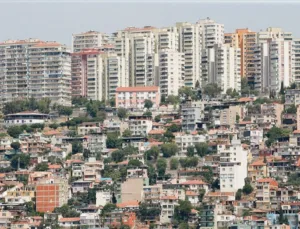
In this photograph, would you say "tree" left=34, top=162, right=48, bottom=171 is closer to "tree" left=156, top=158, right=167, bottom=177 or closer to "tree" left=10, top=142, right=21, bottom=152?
"tree" left=10, top=142, right=21, bottom=152

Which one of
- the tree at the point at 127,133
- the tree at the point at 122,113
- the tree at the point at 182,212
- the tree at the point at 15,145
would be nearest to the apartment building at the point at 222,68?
the tree at the point at 122,113

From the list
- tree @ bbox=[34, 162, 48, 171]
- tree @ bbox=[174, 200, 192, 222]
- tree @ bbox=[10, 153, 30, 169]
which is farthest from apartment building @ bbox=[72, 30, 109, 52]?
tree @ bbox=[174, 200, 192, 222]

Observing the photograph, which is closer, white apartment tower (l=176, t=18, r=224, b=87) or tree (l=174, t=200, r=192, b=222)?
tree (l=174, t=200, r=192, b=222)

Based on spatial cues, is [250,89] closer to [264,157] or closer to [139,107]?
[139,107]

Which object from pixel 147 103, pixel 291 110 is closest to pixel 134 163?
pixel 291 110

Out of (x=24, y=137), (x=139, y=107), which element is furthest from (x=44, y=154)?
(x=139, y=107)

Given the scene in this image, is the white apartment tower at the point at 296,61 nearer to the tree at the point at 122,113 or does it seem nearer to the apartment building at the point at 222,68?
the apartment building at the point at 222,68
